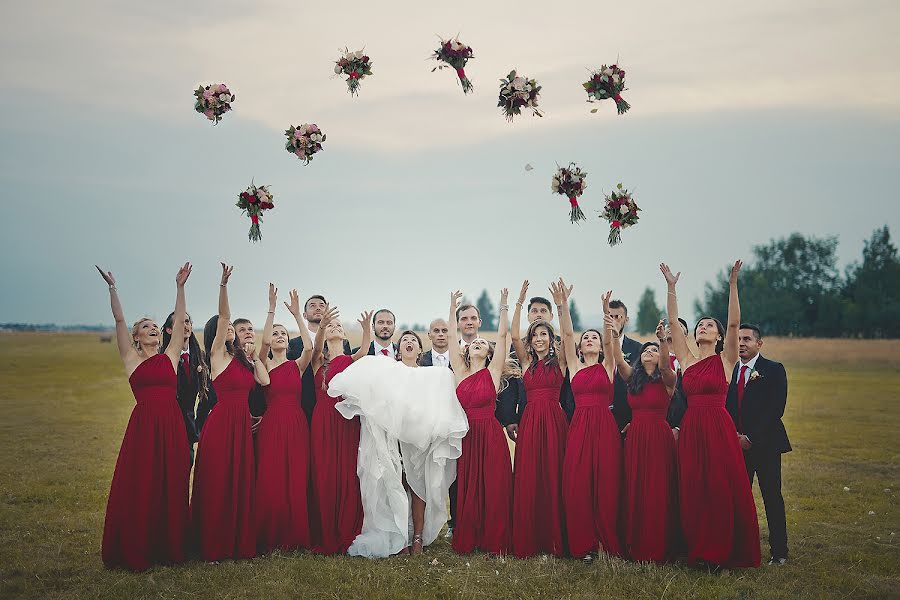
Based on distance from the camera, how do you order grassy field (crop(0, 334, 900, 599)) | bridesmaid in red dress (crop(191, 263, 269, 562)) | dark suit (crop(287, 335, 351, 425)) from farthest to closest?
1. dark suit (crop(287, 335, 351, 425))
2. bridesmaid in red dress (crop(191, 263, 269, 562))
3. grassy field (crop(0, 334, 900, 599))

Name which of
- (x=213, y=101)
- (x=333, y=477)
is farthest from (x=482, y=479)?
(x=213, y=101)

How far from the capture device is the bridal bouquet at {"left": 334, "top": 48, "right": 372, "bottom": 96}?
36.3ft

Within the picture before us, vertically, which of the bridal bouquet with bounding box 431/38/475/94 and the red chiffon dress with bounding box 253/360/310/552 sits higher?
the bridal bouquet with bounding box 431/38/475/94

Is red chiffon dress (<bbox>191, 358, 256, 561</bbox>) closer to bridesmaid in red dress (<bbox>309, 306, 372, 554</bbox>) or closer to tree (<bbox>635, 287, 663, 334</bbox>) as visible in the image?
bridesmaid in red dress (<bbox>309, 306, 372, 554</bbox>)

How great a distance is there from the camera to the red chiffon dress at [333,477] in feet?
32.4

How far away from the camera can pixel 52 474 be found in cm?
1560

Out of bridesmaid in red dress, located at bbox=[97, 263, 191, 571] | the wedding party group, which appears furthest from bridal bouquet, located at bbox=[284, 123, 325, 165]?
bridesmaid in red dress, located at bbox=[97, 263, 191, 571]

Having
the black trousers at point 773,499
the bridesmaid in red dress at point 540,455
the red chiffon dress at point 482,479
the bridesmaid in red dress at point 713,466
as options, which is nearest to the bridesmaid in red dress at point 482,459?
the red chiffon dress at point 482,479

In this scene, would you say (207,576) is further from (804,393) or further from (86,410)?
(804,393)

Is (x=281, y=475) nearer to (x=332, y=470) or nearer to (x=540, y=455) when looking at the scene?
(x=332, y=470)

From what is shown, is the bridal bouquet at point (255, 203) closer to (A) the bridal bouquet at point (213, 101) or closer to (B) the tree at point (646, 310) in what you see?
(A) the bridal bouquet at point (213, 101)

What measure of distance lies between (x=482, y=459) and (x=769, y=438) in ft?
A: 11.0

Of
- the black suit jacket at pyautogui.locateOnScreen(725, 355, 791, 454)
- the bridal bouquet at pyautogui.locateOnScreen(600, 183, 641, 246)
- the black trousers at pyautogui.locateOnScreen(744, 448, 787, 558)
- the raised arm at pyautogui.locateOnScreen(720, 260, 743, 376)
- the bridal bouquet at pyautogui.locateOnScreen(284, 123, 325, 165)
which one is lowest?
the black trousers at pyautogui.locateOnScreen(744, 448, 787, 558)

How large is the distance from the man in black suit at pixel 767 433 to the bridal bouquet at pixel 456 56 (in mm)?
4815
